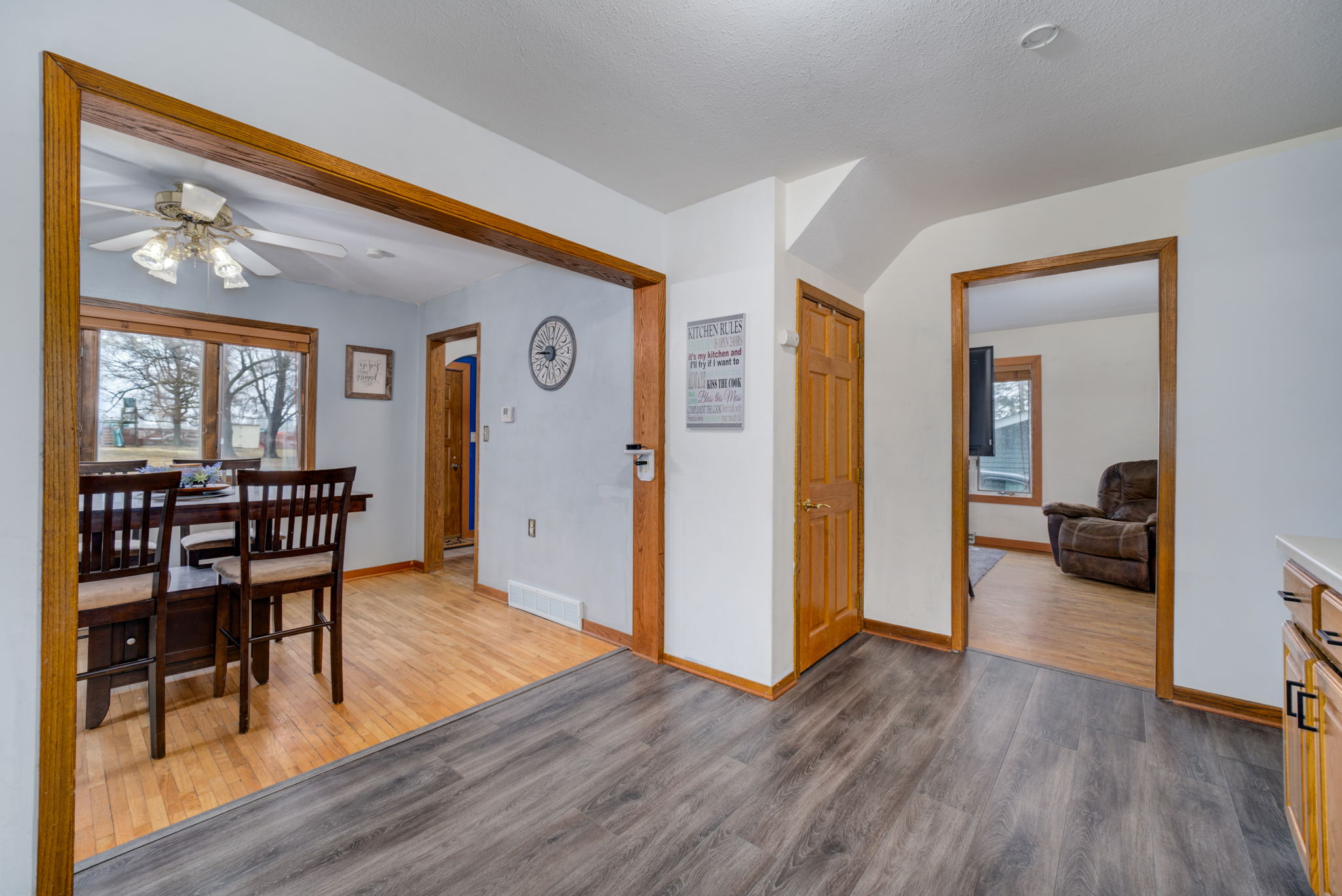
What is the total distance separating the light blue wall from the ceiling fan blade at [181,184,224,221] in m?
1.86

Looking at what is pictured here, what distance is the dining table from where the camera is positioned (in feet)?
7.31

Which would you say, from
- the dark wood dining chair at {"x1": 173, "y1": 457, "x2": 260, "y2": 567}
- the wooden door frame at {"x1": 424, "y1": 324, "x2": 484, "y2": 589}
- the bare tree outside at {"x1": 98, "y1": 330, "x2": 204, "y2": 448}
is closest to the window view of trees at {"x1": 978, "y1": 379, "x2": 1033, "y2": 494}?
the wooden door frame at {"x1": 424, "y1": 324, "x2": 484, "y2": 589}

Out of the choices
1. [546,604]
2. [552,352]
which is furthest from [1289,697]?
[552,352]

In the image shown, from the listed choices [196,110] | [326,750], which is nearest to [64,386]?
[196,110]

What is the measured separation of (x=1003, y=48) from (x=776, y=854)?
2647 millimetres

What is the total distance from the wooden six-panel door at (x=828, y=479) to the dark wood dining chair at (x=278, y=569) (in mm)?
2208

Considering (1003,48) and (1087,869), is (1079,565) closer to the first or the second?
(1087,869)

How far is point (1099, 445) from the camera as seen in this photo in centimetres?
571

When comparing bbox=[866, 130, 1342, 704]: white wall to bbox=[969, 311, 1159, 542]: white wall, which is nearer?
bbox=[866, 130, 1342, 704]: white wall

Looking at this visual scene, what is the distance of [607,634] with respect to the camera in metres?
3.36

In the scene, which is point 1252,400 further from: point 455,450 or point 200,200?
point 455,450

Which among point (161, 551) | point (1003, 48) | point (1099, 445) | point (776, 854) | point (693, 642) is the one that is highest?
point (1003, 48)

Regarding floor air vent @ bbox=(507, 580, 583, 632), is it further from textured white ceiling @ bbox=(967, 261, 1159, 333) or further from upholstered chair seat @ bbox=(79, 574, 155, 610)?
textured white ceiling @ bbox=(967, 261, 1159, 333)

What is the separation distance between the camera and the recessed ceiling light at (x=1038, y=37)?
1691 millimetres
